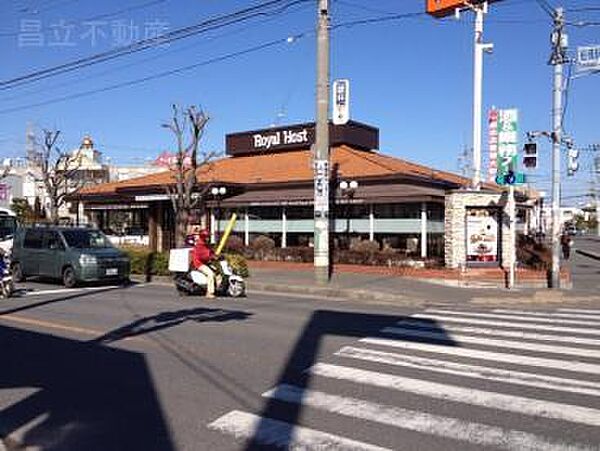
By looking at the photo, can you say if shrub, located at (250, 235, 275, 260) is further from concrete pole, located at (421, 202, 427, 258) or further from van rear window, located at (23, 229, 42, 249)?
van rear window, located at (23, 229, 42, 249)

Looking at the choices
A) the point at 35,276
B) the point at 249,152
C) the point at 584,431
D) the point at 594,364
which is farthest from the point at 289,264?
the point at 584,431

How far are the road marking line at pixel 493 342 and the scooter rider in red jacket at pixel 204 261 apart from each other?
18.7ft

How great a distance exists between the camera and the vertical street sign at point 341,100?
68.8 feet

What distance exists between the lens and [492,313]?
1491 cm

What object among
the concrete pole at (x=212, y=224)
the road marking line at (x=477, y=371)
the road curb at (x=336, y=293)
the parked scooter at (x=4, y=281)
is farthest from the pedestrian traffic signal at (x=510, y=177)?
the concrete pole at (x=212, y=224)

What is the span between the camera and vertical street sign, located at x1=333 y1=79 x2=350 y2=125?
21.0 metres

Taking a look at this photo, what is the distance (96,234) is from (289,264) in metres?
7.10

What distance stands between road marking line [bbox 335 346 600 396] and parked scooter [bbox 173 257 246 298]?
739 centimetres

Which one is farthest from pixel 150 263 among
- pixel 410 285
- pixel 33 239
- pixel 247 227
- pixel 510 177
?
pixel 510 177

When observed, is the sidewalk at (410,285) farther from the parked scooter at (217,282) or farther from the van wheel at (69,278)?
the van wheel at (69,278)

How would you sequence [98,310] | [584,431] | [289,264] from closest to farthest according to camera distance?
[584,431] < [98,310] < [289,264]

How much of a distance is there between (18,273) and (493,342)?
54.5 feet

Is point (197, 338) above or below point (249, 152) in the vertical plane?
below

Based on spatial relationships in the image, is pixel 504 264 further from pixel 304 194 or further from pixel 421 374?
pixel 421 374
